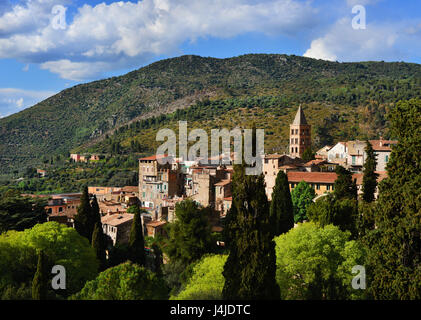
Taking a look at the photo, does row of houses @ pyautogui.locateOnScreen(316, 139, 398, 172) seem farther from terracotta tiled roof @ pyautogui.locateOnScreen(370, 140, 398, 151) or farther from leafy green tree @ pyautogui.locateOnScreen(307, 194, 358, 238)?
leafy green tree @ pyautogui.locateOnScreen(307, 194, 358, 238)

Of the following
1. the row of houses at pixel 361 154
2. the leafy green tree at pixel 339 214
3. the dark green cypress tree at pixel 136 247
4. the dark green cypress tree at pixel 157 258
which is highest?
the row of houses at pixel 361 154

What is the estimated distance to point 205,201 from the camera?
5169 cm

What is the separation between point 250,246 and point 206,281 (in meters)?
9.54

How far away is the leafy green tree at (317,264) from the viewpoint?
25.1m

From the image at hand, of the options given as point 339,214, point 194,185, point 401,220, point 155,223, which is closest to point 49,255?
point 155,223

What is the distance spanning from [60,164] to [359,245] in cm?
12043

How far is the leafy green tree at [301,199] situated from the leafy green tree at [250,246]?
2660cm

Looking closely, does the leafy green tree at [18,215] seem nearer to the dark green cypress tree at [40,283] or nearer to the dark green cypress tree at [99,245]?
the dark green cypress tree at [99,245]

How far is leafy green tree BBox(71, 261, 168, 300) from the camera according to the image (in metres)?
22.3

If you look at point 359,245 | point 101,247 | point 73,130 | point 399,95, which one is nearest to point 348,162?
point 359,245

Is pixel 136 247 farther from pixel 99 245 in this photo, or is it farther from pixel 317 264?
pixel 317 264

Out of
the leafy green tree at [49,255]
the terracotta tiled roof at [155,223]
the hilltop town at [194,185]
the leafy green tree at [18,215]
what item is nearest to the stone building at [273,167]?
the hilltop town at [194,185]
